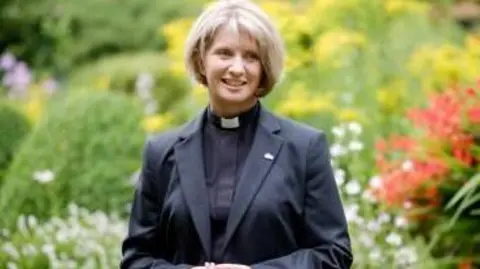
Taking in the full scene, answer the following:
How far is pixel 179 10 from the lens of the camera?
1789 centimetres

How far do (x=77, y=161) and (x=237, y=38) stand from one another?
416cm

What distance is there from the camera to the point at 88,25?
18.0 m

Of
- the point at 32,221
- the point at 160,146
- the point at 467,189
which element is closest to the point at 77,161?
the point at 32,221

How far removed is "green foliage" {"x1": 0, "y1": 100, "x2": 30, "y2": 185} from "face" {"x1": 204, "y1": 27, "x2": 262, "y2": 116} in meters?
4.85

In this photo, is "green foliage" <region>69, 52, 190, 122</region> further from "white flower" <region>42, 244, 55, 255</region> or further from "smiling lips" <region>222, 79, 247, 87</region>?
"smiling lips" <region>222, 79, 247, 87</region>

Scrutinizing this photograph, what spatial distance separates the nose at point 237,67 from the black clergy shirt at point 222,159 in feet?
0.60

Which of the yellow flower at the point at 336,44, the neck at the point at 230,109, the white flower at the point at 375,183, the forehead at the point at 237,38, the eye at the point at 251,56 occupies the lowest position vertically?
the white flower at the point at 375,183

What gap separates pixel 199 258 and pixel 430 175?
314 centimetres

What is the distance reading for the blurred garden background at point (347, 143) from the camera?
271 inches

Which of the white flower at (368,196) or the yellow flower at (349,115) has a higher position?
the yellow flower at (349,115)

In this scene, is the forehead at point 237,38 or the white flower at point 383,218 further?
the white flower at point 383,218

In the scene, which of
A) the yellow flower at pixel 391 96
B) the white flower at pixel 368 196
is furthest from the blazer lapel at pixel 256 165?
the yellow flower at pixel 391 96

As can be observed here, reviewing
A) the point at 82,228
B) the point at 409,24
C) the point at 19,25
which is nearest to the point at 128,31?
the point at 19,25

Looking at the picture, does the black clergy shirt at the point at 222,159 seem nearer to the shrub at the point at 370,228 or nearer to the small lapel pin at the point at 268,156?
the small lapel pin at the point at 268,156
